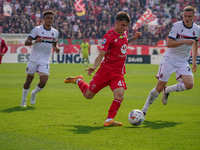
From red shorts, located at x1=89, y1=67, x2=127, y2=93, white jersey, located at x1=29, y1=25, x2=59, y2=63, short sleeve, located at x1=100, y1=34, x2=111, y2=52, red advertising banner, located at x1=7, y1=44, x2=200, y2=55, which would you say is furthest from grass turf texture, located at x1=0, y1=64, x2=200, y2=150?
red advertising banner, located at x1=7, y1=44, x2=200, y2=55

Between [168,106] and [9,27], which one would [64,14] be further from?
[168,106]

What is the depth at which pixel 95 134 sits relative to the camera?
618 cm

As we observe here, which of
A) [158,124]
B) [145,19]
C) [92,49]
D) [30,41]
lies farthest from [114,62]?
[145,19]

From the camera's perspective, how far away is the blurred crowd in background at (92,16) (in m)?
38.2

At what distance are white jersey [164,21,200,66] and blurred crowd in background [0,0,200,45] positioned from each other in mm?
29297

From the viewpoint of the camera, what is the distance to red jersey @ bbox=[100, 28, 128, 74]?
23.3ft

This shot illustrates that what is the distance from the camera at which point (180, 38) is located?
786cm

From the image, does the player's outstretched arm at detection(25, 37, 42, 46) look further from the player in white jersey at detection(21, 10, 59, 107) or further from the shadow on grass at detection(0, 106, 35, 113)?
the shadow on grass at detection(0, 106, 35, 113)

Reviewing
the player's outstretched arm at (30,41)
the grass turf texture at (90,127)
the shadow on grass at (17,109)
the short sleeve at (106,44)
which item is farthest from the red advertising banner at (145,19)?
the short sleeve at (106,44)

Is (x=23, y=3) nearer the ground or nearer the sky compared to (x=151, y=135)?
nearer the sky

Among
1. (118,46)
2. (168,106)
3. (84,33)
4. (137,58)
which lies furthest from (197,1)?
(118,46)

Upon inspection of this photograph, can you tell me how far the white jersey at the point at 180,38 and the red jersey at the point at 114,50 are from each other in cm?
122

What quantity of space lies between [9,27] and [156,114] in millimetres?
31698

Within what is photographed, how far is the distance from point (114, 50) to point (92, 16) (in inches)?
1359
